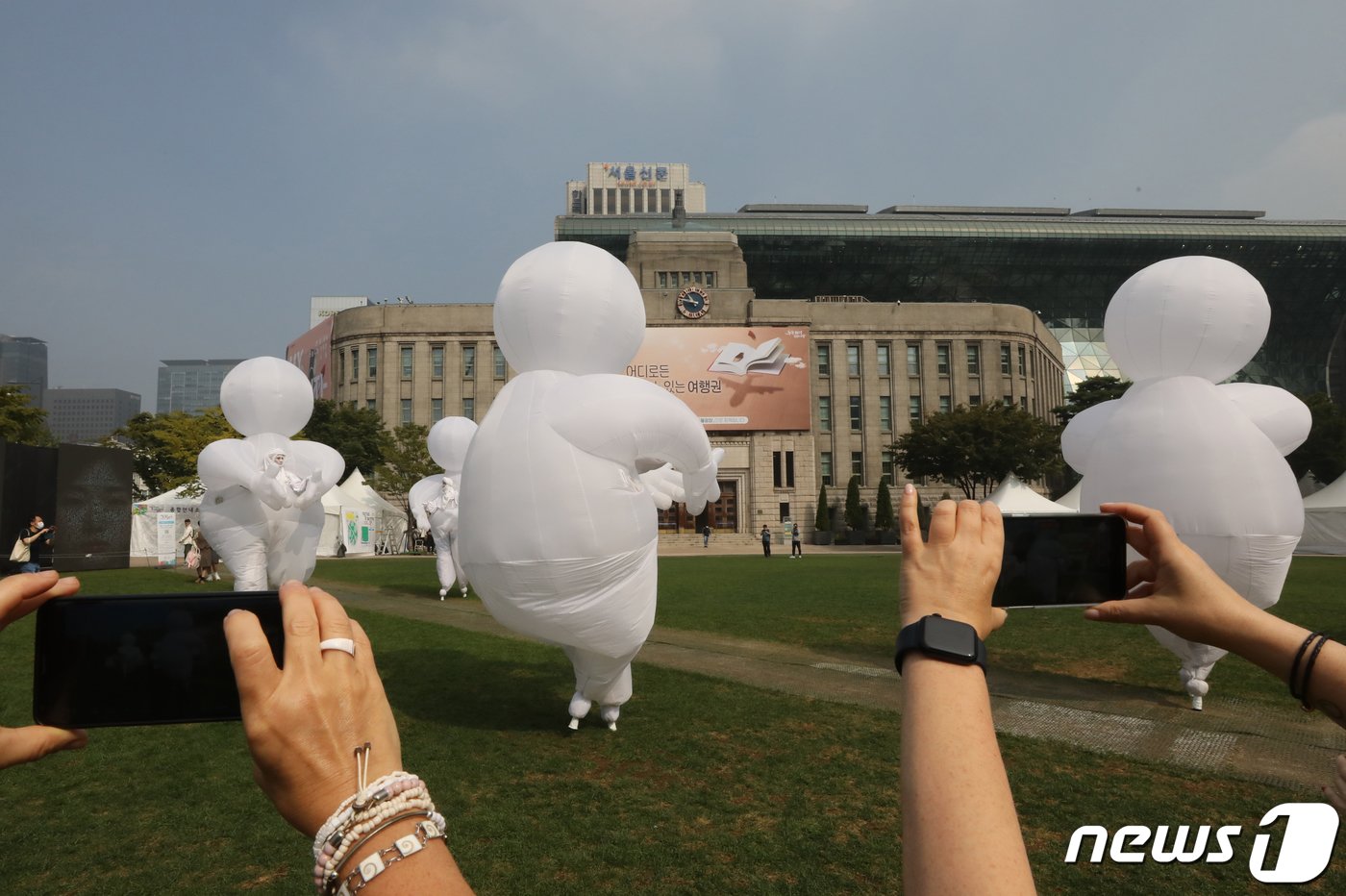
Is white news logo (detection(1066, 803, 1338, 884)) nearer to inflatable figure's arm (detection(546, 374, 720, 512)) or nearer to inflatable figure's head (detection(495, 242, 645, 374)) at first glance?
inflatable figure's arm (detection(546, 374, 720, 512))

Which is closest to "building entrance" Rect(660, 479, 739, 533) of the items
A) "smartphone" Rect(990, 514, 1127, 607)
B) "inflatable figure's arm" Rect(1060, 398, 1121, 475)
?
"inflatable figure's arm" Rect(1060, 398, 1121, 475)

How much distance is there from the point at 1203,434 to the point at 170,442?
39.8 meters

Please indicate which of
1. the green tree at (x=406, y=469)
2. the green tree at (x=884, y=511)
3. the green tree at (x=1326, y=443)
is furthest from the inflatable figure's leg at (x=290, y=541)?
the green tree at (x=1326, y=443)

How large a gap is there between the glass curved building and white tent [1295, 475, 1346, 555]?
40174 mm

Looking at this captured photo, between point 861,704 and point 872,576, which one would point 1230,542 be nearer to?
point 861,704

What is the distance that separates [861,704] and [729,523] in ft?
131

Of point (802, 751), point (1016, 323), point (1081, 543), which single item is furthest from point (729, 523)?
point (1081, 543)

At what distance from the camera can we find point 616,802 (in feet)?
16.9

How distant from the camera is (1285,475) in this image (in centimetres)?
686

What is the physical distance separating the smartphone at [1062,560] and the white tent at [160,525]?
3068 cm

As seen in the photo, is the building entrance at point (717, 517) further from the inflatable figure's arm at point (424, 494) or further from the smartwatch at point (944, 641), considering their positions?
the smartwatch at point (944, 641)

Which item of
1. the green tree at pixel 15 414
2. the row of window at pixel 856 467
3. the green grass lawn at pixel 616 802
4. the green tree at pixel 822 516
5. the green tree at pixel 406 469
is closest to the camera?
the green grass lawn at pixel 616 802

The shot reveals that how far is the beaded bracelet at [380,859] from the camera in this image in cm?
106

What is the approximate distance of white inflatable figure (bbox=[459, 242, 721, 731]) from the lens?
18.1 feet
